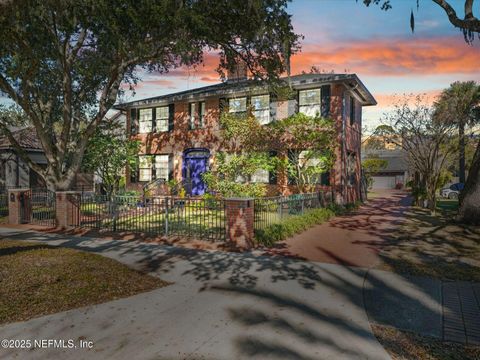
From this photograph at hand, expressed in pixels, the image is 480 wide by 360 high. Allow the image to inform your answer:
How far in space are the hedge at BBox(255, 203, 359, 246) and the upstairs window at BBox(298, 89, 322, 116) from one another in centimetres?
525

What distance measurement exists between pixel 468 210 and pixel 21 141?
28.7 metres

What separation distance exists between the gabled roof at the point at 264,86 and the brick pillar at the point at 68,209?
7.77 meters

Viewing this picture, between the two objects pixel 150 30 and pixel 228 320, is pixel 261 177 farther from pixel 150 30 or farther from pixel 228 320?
pixel 228 320

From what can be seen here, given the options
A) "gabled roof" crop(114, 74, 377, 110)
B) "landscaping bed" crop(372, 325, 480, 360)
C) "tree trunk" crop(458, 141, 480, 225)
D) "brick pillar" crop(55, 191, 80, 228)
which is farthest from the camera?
"gabled roof" crop(114, 74, 377, 110)

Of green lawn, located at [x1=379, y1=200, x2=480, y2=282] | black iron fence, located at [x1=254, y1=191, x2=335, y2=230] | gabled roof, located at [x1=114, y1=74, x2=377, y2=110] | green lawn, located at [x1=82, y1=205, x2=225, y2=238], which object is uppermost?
gabled roof, located at [x1=114, y1=74, x2=377, y2=110]

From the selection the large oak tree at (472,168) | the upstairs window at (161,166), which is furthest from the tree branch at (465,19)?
the upstairs window at (161,166)

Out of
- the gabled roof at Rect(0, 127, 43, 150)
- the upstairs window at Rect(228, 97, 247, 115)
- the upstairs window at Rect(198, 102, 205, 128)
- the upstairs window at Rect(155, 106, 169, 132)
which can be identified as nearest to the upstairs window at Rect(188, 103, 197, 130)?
the upstairs window at Rect(198, 102, 205, 128)

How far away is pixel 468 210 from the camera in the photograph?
12.4 meters

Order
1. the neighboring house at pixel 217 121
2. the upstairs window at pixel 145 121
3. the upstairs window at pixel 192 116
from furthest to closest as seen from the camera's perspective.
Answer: the upstairs window at pixel 145 121 → the upstairs window at pixel 192 116 → the neighboring house at pixel 217 121

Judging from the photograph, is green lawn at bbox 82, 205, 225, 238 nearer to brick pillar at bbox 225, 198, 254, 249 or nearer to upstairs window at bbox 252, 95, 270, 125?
brick pillar at bbox 225, 198, 254, 249

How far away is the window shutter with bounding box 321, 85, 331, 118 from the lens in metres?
18.3

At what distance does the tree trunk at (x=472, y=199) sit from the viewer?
12.2 metres

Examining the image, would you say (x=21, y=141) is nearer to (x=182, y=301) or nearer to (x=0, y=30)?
(x=0, y=30)

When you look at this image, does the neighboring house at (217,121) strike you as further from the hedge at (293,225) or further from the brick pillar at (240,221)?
the brick pillar at (240,221)
